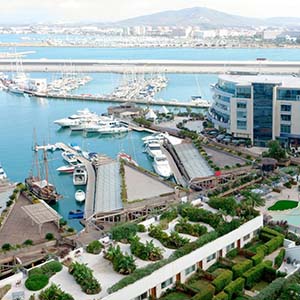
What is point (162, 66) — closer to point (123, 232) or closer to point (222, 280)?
point (123, 232)

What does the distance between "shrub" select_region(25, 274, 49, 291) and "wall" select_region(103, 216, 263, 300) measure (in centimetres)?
178

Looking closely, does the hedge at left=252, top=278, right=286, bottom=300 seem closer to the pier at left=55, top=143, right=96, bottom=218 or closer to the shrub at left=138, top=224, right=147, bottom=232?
the shrub at left=138, top=224, right=147, bottom=232

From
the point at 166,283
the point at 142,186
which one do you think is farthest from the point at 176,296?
the point at 142,186

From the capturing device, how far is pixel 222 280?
12930mm

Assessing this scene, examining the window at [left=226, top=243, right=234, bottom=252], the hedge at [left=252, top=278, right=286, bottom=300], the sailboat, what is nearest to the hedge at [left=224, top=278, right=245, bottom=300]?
the hedge at [left=252, top=278, right=286, bottom=300]

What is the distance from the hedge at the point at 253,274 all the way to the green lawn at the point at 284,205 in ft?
18.7

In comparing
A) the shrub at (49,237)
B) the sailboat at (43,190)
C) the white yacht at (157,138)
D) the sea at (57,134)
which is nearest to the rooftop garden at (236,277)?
the shrub at (49,237)

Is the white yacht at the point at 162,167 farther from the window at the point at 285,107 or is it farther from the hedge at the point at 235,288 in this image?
the hedge at the point at 235,288

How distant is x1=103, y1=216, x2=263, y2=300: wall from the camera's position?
39.3 feet

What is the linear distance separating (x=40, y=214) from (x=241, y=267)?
297 inches

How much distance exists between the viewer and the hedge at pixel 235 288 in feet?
41.3

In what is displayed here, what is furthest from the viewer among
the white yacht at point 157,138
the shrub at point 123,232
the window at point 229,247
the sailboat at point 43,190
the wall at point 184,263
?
the white yacht at point 157,138

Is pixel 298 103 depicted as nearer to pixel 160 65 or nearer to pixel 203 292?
pixel 203 292

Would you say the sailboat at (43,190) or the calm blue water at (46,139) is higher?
the sailboat at (43,190)
